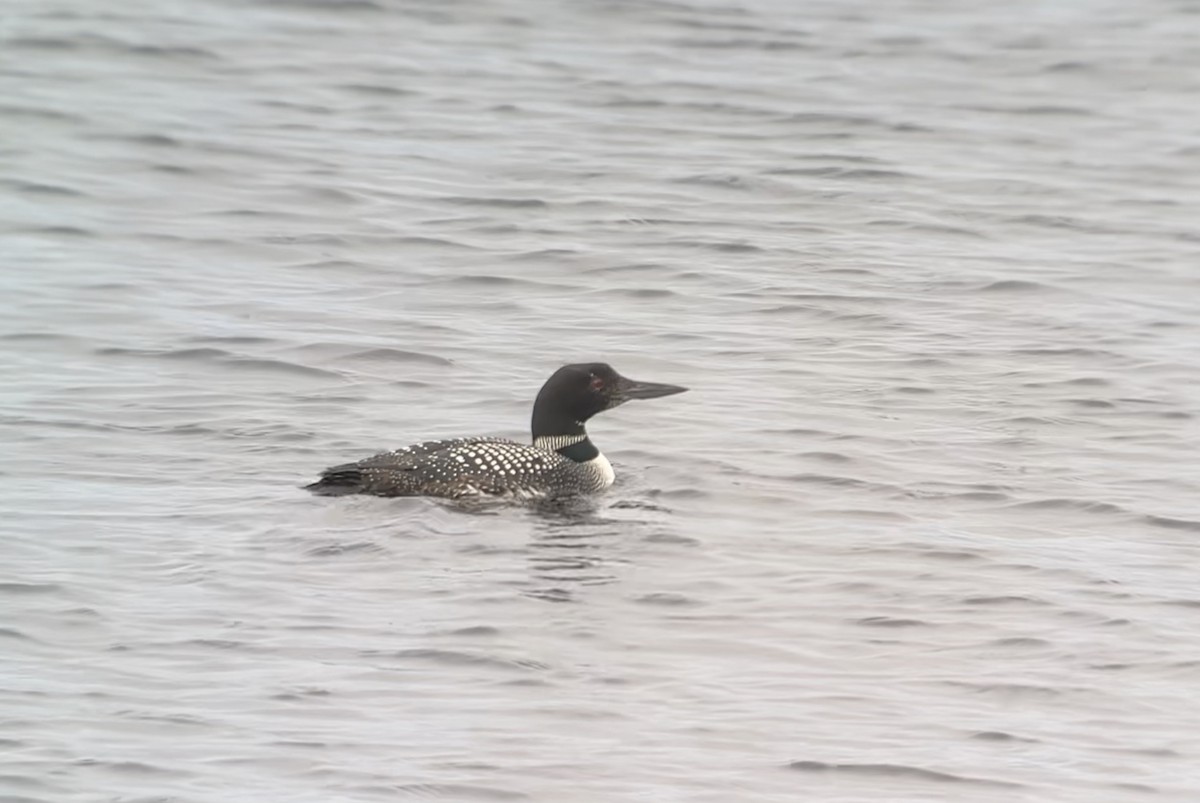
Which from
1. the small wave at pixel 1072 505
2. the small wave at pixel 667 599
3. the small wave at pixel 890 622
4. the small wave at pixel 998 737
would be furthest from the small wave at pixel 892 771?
the small wave at pixel 1072 505

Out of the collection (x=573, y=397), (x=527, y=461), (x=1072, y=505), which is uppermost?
(x=573, y=397)

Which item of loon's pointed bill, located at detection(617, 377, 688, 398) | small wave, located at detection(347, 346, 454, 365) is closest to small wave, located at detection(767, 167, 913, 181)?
small wave, located at detection(347, 346, 454, 365)

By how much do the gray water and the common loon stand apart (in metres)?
0.18

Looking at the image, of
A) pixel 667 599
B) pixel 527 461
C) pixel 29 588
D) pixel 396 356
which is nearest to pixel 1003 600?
pixel 667 599

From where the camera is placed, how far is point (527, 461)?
32.4ft

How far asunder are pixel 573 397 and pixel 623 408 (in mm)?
1617

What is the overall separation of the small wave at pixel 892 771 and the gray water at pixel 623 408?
0.06 ft

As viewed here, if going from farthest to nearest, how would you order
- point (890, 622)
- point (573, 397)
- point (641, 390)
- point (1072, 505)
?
point (641, 390) < point (573, 397) < point (1072, 505) < point (890, 622)

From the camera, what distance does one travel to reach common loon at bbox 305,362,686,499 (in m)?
9.49

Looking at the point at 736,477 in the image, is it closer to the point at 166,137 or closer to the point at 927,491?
the point at 927,491

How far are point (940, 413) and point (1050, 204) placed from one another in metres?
4.93

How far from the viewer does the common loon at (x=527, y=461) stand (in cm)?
949

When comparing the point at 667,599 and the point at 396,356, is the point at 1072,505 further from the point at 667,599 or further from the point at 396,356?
the point at 396,356

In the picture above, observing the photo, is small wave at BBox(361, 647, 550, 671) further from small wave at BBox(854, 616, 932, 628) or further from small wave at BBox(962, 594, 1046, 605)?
small wave at BBox(962, 594, 1046, 605)
